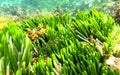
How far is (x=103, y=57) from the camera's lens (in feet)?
16.3

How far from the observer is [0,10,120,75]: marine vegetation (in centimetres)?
462

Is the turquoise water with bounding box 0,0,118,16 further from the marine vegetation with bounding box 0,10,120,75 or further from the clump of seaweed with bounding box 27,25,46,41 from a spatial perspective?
the marine vegetation with bounding box 0,10,120,75

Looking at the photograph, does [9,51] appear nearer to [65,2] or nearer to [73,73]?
[73,73]

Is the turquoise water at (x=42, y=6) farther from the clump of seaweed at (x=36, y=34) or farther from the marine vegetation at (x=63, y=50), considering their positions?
the marine vegetation at (x=63, y=50)

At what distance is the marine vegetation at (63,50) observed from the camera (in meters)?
4.62

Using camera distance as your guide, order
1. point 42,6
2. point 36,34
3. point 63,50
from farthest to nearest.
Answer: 1. point 42,6
2. point 36,34
3. point 63,50

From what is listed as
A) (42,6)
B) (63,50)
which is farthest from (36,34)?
(42,6)

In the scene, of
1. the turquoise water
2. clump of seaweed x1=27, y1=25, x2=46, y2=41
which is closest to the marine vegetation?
clump of seaweed x1=27, y1=25, x2=46, y2=41

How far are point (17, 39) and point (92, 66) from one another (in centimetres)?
180

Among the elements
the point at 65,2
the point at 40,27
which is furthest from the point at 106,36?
the point at 65,2

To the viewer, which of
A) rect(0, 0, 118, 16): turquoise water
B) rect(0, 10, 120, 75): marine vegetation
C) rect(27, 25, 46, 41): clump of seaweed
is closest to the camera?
rect(0, 10, 120, 75): marine vegetation

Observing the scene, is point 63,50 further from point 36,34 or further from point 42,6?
point 42,6

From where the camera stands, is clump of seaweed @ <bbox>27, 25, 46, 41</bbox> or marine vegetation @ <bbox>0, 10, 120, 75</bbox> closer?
marine vegetation @ <bbox>0, 10, 120, 75</bbox>

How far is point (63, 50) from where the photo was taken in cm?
511
